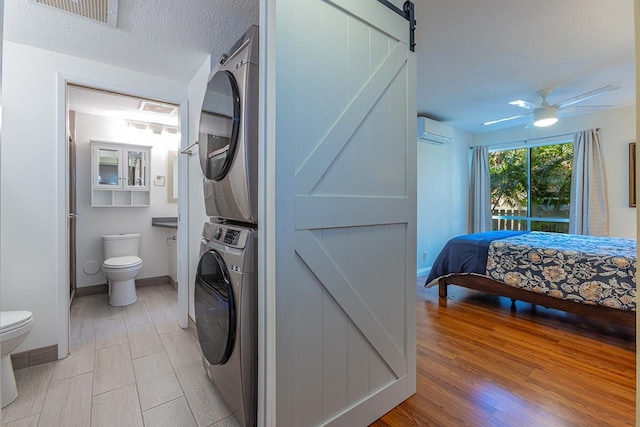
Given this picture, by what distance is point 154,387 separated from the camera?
1802 millimetres

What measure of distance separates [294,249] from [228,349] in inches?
25.9

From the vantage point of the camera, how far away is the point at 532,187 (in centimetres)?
484

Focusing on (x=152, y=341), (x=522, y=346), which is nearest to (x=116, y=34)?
(x=152, y=341)

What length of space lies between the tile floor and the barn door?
71cm

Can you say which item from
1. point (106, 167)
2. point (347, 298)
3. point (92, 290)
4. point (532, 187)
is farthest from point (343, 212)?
point (532, 187)

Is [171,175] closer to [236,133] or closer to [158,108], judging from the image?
[158,108]

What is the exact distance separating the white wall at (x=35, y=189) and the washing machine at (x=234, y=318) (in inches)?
56.0

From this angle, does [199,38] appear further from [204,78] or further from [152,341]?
[152,341]

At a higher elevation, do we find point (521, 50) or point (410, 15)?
point (521, 50)

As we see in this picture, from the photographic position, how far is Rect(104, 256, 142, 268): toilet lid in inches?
118

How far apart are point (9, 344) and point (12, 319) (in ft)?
0.48

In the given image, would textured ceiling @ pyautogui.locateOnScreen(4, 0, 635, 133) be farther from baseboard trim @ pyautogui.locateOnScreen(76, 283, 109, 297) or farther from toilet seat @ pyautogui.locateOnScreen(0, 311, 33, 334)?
baseboard trim @ pyautogui.locateOnScreen(76, 283, 109, 297)

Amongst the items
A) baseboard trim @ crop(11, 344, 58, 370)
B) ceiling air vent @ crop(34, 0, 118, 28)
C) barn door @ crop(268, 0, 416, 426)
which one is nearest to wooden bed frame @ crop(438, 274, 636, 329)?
barn door @ crop(268, 0, 416, 426)

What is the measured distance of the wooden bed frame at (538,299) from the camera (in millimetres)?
2348
